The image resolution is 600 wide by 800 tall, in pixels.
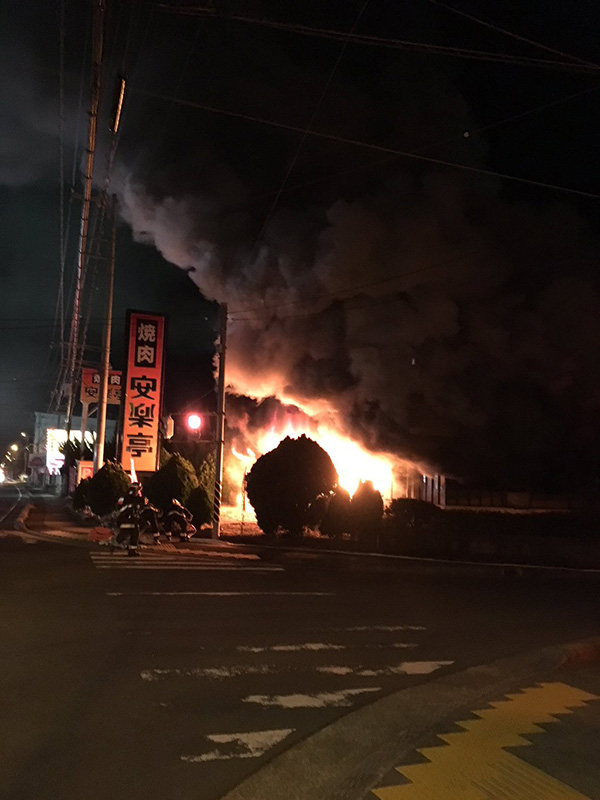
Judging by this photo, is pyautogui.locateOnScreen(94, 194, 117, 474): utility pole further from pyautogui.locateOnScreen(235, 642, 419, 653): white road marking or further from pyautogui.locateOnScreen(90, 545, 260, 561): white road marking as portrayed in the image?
pyautogui.locateOnScreen(235, 642, 419, 653): white road marking

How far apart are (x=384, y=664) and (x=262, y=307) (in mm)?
20946

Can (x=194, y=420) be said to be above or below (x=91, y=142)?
below

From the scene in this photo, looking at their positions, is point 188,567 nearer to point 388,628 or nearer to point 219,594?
point 219,594

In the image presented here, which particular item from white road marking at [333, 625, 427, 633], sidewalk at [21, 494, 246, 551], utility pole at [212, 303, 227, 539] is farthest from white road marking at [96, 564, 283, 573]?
white road marking at [333, 625, 427, 633]

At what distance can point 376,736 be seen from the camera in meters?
5.27

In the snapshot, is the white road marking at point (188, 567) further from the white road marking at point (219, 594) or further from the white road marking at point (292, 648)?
the white road marking at point (292, 648)

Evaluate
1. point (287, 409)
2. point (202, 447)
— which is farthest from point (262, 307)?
point (202, 447)

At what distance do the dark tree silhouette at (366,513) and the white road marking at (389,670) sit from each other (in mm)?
13641

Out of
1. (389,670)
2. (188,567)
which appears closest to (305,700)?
(389,670)

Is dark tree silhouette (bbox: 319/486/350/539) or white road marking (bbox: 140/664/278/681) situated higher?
dark tree silhouette (bbox: 319/486/350/539)

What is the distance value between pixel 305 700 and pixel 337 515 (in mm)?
15916

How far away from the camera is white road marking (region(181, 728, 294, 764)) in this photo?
4826 millimetres

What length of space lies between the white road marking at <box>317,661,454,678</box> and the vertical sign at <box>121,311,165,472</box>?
17.4m

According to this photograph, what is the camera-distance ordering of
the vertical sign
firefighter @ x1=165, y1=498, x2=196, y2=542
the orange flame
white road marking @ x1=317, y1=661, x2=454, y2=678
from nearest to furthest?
white road marking @ x1=317, y1=661, x2=454, y2=678 < firefighter @ x1=165, y1=498, x2=196, y2=542 < the vertical sign < the orange flame
